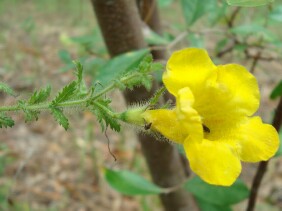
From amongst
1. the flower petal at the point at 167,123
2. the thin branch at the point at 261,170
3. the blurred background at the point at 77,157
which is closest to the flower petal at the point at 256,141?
the flower petal at the point at 167,123

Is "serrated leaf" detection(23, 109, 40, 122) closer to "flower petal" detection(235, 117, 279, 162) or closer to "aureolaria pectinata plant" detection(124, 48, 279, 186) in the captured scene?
"aureolaria pectinata plant" detection(124, 48, 279, 186)

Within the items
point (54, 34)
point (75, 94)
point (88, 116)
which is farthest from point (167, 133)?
point (54, 34)

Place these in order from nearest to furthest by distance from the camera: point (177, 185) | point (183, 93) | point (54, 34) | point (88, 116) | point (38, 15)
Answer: point (183, 93) < point (177, 185) < point (88, 116) < point (54, 34) < point (38, 15)

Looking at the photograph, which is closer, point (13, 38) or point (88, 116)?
point (88, 116)

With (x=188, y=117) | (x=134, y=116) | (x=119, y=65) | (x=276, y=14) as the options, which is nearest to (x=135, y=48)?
(x=119, y=65)

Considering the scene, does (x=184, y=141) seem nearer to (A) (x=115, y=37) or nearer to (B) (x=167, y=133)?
(B) (x=167, y=133)

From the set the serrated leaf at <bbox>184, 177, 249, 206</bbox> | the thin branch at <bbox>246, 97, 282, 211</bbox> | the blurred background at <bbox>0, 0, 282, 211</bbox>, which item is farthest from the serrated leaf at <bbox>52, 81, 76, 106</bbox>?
the blurred background at <bbox>0, 0, 282, 211</bbox>
